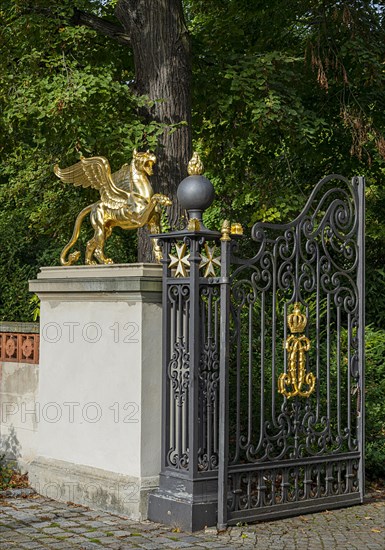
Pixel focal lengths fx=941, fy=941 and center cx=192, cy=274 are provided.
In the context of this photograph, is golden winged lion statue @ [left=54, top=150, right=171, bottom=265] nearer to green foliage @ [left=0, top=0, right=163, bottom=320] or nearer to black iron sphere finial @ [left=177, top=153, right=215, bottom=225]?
black iron sphere finial @ [left=177, top=153, right=215, bottom=225]

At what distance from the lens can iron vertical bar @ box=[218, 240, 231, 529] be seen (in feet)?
23.5

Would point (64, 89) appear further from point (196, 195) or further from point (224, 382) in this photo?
point (224, 382)

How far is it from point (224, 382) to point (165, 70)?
545 cm

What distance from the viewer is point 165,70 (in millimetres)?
11516

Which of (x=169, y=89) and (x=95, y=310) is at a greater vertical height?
(x=169, y=89)

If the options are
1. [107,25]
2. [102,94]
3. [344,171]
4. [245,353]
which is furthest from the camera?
[344,171]

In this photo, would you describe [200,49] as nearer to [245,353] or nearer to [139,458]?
[245,353]

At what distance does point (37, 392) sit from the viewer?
355 inches

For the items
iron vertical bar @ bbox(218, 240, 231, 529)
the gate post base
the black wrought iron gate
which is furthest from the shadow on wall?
iron vertical bar @ bbox(218, 240, 231, 529)

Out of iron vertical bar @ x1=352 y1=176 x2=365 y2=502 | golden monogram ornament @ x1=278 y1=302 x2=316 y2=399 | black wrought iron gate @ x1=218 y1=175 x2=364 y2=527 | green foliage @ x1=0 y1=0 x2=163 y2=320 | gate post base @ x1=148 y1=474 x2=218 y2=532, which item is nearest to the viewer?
gate post base @ x1=148 y1=474 x2=218 y2=532

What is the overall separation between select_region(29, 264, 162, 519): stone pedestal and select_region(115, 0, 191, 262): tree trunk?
339 cm

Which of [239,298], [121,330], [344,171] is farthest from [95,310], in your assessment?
[344,171]

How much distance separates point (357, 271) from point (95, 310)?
2.40 meters

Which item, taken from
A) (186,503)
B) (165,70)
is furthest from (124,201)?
(165,70)
